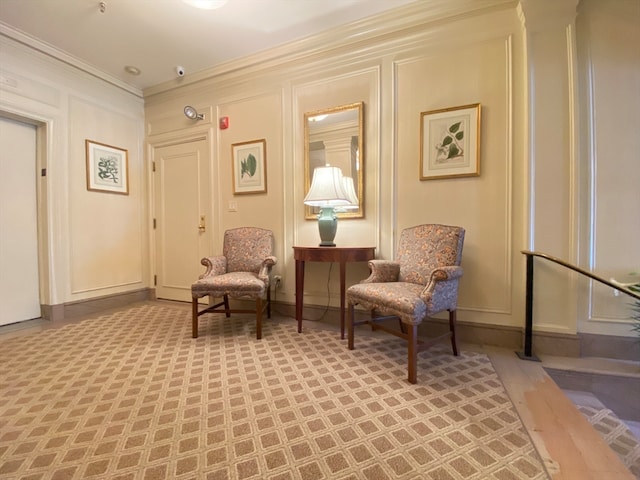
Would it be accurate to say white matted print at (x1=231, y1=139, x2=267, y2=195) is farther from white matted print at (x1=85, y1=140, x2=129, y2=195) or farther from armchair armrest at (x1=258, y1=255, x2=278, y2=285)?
white matted print at (x1=85, y1=140, x2=129, y2=195)

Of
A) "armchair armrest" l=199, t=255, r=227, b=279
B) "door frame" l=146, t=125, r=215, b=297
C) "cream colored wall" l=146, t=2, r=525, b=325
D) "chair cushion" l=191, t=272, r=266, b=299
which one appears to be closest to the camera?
"cream colored wall" l=146, t=2, r=525, b=325

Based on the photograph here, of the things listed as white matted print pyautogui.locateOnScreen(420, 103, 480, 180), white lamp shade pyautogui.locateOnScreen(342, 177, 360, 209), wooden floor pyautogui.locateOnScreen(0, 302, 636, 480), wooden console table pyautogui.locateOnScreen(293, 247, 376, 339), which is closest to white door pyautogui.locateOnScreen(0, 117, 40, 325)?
wooden console table pyautogui.locateOnScreen(293, 247, 376, 339)

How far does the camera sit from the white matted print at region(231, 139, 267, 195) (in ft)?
9.91

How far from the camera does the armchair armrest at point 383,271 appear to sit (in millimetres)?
2162

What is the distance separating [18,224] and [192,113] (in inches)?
81.5

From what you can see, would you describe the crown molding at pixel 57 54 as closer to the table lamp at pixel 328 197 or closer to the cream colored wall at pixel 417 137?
the cream colored wall at pixel 417 137

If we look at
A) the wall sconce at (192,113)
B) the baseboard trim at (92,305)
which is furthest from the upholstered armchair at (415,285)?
the baseboard trim at (92,305)

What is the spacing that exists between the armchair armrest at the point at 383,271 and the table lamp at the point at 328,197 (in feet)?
1.54

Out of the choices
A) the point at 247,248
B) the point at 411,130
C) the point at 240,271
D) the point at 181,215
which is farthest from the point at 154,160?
the point at 411,130

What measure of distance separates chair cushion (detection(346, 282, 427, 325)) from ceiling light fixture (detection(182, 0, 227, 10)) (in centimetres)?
252

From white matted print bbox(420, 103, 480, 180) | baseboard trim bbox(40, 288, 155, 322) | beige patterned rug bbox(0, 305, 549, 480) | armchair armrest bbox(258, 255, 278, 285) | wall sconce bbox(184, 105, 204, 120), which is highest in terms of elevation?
wall sconce bbox(184, 105, 204, 120)

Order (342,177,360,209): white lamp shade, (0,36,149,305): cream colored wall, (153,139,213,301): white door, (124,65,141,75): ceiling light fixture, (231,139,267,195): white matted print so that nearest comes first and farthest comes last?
(342,177,360,209): white lamp shade, (0,36,149,305): cream colored wall, (231,139,267,195): white matted print, (124,65,141,75): ceiling light fixture, (153,139,213,301): white door

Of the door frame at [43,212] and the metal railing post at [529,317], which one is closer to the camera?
the metal railing post at [529,317]

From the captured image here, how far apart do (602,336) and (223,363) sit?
2.64 metres
